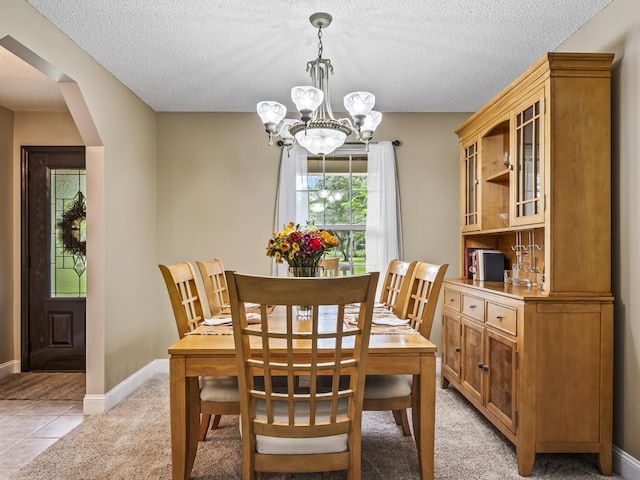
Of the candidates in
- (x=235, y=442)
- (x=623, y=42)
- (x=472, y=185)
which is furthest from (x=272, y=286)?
(x=472, y=185)

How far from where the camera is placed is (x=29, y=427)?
2.84 m

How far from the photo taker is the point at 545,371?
2.20 meters

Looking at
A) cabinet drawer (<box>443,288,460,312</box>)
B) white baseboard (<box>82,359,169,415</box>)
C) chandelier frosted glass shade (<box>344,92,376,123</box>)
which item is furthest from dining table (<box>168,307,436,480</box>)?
white baseboard (<box>82,359,169,415</box>)

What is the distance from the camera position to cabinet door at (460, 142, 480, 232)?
10.9 feet

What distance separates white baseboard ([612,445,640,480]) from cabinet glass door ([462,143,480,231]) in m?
1.67

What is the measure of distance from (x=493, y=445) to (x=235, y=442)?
1.56 m

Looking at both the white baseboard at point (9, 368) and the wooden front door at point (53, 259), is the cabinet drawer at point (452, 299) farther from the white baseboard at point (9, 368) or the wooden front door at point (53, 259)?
the white baseboard at point (9, 368)

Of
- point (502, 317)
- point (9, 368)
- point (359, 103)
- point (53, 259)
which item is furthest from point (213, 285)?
point (9, 368)

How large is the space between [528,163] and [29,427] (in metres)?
3.67

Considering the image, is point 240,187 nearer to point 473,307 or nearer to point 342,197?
point 342,197

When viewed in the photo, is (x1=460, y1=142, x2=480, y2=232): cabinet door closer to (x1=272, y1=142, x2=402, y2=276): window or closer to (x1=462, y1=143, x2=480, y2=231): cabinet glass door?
(x1=462, y1=143, x2=480, y2=231): cabinet glass door

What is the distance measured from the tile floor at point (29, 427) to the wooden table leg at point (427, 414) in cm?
212

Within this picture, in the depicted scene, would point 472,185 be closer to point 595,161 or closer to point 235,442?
point 595,161

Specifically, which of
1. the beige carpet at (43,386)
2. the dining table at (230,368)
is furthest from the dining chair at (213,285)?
the beige carpet at (43,386)
